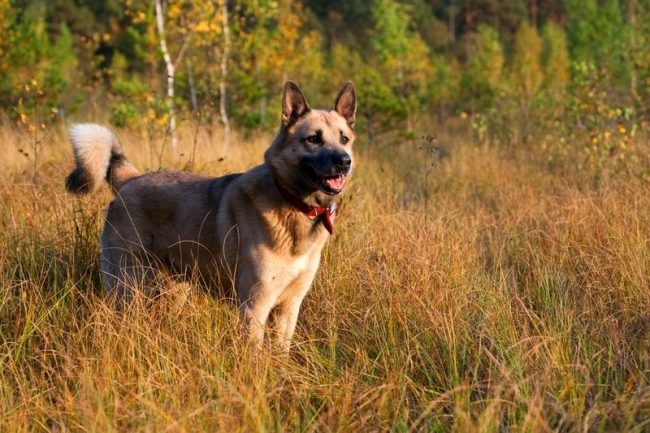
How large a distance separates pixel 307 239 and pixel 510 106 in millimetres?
8722

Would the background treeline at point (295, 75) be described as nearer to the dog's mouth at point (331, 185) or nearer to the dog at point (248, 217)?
the dog at point (248, 217)

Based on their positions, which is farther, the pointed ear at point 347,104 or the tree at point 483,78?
the tree at point 483,78

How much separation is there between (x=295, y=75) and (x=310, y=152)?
15.2 meters

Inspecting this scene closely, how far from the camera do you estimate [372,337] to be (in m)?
3.30

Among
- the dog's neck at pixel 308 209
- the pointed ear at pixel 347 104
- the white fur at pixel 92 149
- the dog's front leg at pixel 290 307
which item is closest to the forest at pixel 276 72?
the white fur at pixel 92 149

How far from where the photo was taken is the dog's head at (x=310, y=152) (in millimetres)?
3500

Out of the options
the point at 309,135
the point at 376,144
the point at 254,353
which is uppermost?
the point at 309,135

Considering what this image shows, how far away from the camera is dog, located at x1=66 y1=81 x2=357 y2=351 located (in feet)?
11.0

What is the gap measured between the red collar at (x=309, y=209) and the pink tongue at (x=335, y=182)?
14 centimetres

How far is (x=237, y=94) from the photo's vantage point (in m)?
12.7

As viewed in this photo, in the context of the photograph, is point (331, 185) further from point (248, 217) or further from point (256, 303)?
point (256, 303)

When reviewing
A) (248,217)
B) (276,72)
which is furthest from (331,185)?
(276,72)

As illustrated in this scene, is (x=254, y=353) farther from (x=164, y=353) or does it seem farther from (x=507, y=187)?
(x=507, y=187)

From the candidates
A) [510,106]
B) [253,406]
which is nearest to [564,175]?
[510,106]
